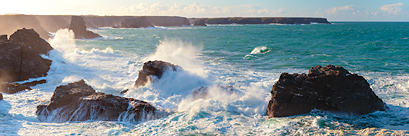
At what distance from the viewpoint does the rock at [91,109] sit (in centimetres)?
730

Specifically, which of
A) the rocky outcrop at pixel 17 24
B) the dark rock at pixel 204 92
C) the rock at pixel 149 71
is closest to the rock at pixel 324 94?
the dark rock at pixel 204 92

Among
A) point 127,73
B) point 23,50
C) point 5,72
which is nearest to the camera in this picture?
point 5,72

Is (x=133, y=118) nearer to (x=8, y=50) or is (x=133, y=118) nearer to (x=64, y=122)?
(x=64, y=122)

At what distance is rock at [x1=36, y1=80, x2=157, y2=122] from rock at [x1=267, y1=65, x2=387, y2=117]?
4094 millimetres

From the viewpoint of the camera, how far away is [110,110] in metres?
7.45

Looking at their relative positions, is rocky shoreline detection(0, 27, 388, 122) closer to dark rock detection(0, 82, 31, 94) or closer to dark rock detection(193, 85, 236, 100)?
dark rock detection(193, 85, 236, 100)

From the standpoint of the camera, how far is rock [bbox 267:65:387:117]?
7277 millimetres

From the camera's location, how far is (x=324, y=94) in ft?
24.4

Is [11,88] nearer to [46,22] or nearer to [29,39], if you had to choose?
[29,39]

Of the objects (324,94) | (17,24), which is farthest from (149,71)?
(17,24)

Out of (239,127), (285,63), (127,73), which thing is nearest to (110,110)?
(239,127)

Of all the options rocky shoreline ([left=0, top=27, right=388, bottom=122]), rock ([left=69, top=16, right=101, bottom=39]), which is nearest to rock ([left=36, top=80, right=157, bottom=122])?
rocky shoreline ([left=0, top=27, right=388, bottom=122])

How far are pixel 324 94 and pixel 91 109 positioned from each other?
23.2 ft

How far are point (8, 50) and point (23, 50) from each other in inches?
23.8
